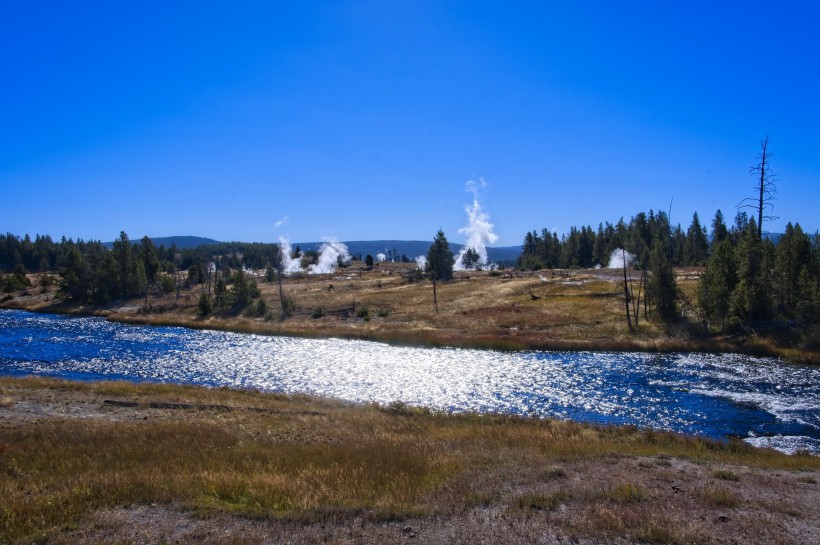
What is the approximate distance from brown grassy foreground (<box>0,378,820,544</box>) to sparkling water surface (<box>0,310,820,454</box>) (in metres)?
7.60

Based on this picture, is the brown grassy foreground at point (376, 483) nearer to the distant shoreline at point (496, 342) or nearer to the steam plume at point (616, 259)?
the distant shoreline at point (496, 342)

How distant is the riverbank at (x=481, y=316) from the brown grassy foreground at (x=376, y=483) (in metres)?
35.3

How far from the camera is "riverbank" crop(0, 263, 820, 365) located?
56188 millimetres

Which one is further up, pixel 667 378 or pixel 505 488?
pixel 505 488

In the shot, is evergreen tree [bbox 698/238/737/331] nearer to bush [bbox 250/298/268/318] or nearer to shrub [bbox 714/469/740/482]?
shrub [bbox 714/469/740/482]

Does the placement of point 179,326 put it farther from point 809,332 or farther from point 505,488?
point 809,332

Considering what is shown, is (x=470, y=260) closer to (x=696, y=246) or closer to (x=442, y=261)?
(x=442, y=261)

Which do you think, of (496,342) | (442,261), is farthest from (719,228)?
(496,342)

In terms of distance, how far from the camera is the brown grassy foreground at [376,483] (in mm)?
11406

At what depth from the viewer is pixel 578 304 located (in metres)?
79.8

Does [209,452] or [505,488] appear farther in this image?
[209,452]

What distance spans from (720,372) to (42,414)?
50681mm

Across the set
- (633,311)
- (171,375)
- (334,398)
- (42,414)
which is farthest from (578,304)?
(42,414)

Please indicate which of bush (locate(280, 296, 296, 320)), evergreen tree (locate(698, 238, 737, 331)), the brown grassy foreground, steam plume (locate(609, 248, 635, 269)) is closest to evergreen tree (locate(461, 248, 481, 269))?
steam plume (locate(609, 248, 635, 269))
